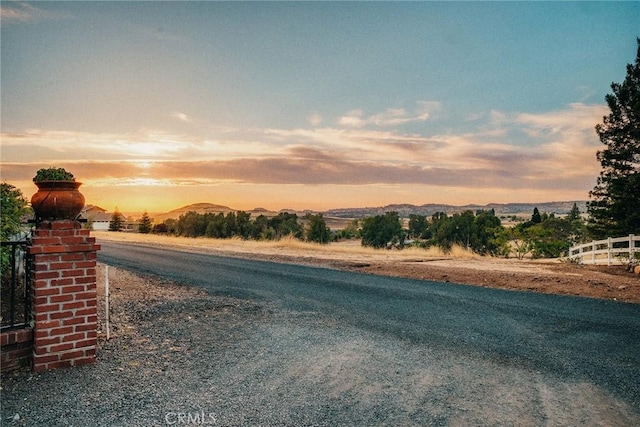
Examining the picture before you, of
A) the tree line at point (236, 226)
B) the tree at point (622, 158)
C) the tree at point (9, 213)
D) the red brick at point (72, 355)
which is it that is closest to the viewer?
the red brick at point (72, 355)

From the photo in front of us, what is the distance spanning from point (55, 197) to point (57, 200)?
0.04 meters

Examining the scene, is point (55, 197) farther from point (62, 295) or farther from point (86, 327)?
point (86, 327)

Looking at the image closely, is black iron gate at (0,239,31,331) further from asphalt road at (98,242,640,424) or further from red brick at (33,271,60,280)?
→ asphalt road at (98,242,640,424)

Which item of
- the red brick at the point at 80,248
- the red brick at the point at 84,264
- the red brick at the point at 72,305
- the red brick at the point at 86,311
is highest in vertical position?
the red brick at the point at 80,248

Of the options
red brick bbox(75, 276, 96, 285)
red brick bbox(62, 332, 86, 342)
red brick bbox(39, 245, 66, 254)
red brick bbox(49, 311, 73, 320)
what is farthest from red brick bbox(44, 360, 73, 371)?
red brick bbox(39, 245, 66, 254)

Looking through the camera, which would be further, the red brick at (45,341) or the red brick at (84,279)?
the red brick at (84,279)

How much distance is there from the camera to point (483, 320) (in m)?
7.27

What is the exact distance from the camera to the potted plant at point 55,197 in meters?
4.62

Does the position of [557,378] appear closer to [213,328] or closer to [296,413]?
[296,413]

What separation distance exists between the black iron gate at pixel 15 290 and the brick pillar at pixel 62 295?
0.85 feet

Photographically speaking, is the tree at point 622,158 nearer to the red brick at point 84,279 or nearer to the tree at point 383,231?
the red brick at point 84,279

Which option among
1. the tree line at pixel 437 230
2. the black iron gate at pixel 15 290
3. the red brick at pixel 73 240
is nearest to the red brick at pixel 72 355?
the black iron gate at pixel 15 290

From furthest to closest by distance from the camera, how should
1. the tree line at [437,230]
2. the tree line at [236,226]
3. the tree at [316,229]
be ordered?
1. the tree at [316,229]
2. the tree line at [236,226]
3. the tree line at [437,230]

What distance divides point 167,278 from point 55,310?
707cm
